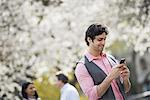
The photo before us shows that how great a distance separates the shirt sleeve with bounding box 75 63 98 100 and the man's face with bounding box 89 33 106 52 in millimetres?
224

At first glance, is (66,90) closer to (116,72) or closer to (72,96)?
(72,96)

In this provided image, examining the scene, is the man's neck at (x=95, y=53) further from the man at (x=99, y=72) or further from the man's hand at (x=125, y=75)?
the man's hand at (x=125, y=75)

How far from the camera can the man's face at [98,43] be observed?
646 cm

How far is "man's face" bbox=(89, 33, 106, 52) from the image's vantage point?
6455 millimetres

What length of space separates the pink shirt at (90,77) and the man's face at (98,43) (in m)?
0.09

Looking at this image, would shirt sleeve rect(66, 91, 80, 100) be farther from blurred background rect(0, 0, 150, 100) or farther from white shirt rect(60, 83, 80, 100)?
blurred background rect(0, 0, 150, 100)

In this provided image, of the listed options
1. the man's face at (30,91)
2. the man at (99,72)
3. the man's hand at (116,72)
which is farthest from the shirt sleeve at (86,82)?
the man's face at (30,91)

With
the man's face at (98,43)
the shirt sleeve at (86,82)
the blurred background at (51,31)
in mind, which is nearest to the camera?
the shirt sleeve at (86,82)

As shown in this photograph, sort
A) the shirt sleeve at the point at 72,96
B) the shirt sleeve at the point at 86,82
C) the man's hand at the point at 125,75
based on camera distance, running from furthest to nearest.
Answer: the shirt sleeve at the point at 72,96
the shirt sleeve at the point at 86,82
the man's hand at the point at 125,75

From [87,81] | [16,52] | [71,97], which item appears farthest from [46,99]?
[87,81]

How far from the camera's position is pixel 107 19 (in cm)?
1789

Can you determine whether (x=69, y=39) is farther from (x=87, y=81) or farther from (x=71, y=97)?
(x=87, y=81)

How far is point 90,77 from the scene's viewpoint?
21.1ft

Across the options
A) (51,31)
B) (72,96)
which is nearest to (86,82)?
(72,96)
